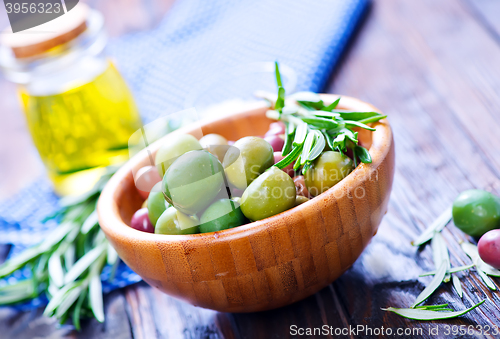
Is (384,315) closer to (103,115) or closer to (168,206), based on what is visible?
(168,206)

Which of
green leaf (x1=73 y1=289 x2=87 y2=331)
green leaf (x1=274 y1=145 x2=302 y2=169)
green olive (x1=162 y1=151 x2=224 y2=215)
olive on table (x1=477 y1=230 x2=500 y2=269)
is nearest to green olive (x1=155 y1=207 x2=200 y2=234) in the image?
green olive (x1=162 y1=151 x2=224 y2=215)

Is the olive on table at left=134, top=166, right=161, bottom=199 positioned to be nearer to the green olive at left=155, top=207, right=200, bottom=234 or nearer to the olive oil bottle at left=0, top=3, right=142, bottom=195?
the green olive at left=155, top=207, right=200, bottom=234

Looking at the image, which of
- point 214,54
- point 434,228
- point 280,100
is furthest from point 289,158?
point 214,54

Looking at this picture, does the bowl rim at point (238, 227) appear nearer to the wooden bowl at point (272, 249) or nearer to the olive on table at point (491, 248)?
the wooden bowl at point (272, 249)

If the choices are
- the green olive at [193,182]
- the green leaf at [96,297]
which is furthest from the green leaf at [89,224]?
the green olive at [193,182]

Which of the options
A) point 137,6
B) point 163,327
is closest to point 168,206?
point 163,327

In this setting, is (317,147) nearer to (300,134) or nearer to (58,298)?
(300,134)
